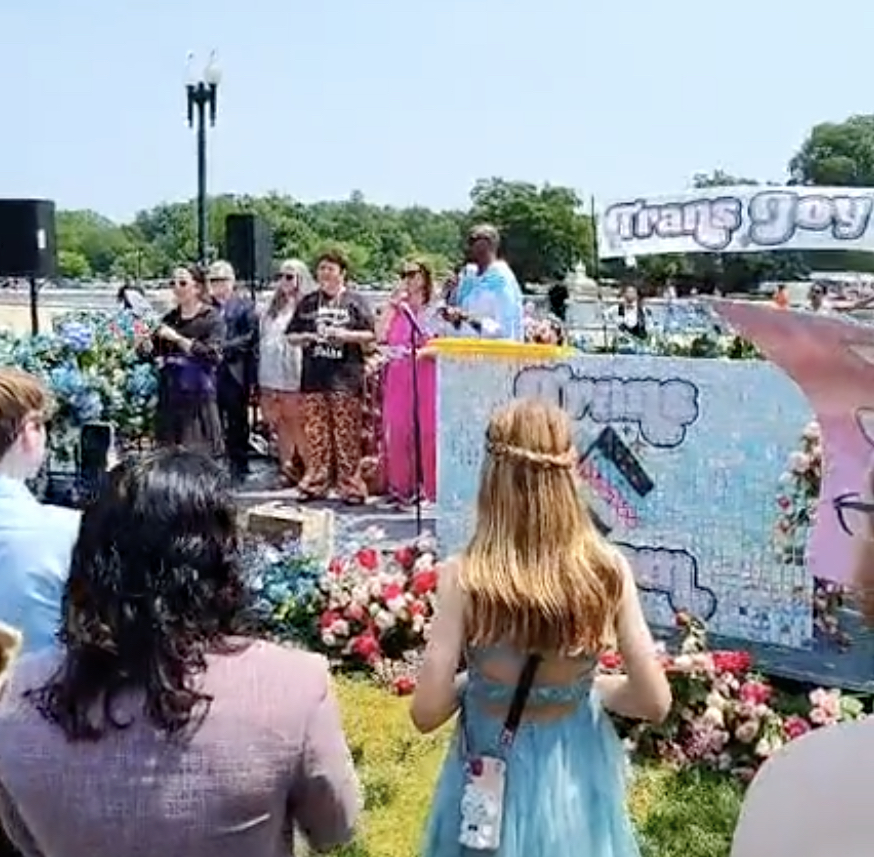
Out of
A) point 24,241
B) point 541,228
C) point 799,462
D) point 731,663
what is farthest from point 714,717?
point 541,228

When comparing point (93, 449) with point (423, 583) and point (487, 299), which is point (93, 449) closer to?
point (423, 583)

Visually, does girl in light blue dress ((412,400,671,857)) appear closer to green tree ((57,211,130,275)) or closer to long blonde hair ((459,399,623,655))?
long blonde hair ((459,399,623,655))

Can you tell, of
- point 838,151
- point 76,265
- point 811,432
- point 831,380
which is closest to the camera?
point 831,380

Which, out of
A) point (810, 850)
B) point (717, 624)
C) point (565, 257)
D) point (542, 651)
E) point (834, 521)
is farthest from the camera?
point (565, 257)

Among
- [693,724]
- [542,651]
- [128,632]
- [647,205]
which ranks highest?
[647,205]

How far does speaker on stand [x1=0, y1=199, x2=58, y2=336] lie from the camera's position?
13.3 metres

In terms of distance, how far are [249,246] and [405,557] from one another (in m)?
10.3

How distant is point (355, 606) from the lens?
583 centimetres

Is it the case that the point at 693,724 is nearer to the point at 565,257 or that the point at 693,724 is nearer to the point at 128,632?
the point at 128,632

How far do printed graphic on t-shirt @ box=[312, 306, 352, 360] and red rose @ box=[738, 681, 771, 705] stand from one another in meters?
4.83

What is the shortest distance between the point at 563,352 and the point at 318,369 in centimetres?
323

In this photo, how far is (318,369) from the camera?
362 inches

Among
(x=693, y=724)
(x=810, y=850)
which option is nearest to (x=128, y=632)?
(x=810, y=850)

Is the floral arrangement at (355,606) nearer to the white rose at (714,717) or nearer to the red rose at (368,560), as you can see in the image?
the red rose at (368,560)
